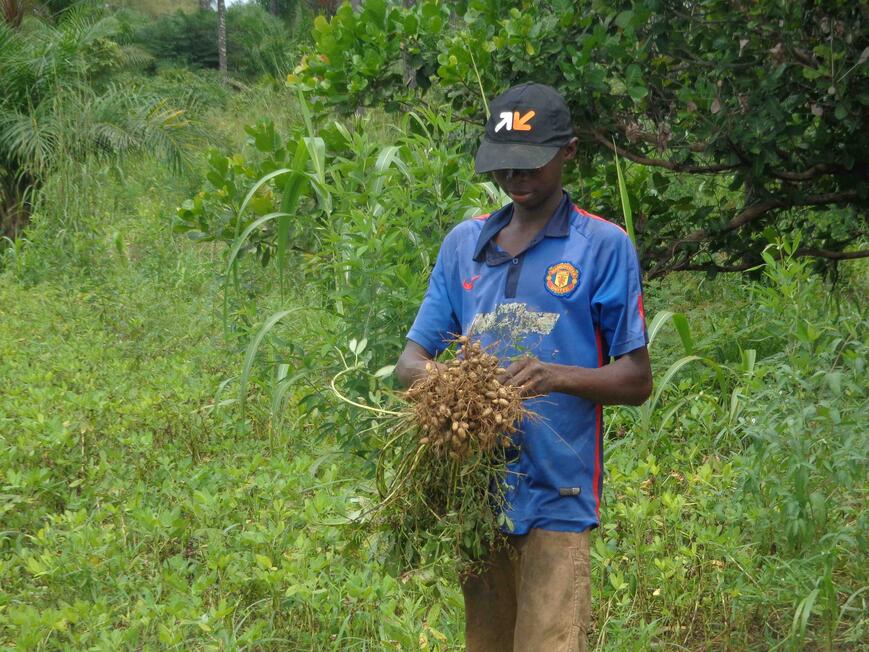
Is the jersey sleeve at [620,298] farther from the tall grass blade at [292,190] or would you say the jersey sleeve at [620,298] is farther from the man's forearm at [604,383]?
the tall grass blade at [292,190]

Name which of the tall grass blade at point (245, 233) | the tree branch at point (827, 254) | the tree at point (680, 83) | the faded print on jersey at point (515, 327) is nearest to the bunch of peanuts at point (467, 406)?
the faded print on jersey at point (515, 327)

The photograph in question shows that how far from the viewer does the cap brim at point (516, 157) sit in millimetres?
2588

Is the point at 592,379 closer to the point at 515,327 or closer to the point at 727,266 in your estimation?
the point at 515,327

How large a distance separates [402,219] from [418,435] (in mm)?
1823

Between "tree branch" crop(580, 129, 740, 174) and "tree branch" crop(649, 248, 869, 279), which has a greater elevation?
"tree branch" crop(580, 129, 740, 174)

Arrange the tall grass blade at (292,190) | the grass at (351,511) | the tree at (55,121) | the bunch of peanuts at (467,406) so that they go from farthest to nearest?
the tree at (55,121) < the tall grass blade at (292,190) < the grass at (351,511) < the bunch of peanuts at (467,406)

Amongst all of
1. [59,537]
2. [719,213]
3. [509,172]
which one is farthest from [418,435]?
[719,213]

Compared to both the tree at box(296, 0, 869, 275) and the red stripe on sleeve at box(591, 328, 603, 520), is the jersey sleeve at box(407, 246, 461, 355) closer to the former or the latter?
the red stripe on sleeve at box(591, 328, 603, 520)

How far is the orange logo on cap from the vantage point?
264 cm

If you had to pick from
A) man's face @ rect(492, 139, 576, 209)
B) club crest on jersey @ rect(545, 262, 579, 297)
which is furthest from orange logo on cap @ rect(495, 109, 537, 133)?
club crest on jersey @ rect(545, 262, 579, 297)

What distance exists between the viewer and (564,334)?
259 cm

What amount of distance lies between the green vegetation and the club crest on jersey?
60cm

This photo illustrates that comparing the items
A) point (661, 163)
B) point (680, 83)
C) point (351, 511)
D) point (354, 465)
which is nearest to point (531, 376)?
point (351, 511)

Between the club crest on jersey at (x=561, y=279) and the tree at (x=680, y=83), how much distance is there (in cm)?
227
